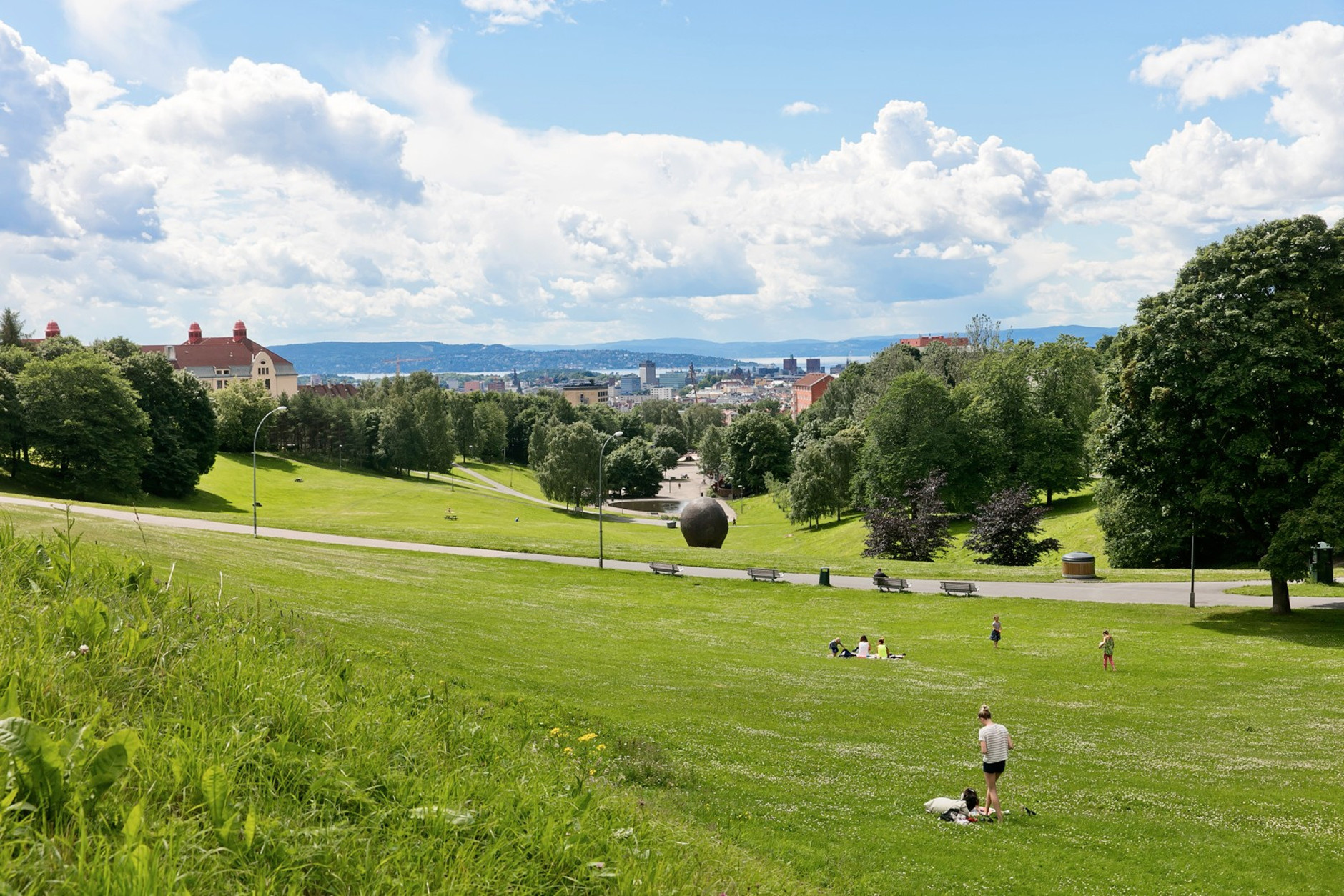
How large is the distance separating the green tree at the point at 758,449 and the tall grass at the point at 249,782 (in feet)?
362

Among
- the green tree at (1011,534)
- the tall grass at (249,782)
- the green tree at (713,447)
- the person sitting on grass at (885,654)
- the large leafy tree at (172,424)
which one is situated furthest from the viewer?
the green tree at (713,447)

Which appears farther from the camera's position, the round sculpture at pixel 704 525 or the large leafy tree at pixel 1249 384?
the round sculpture at pixel 704 525

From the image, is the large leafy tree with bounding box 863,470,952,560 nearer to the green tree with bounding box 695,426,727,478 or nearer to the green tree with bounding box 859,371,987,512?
the green tree with bounding box 859,371,987,512

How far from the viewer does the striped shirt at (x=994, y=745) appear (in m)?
14.8

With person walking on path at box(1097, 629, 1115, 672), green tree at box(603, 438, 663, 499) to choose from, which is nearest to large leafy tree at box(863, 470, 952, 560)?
person walking on path at box(1097, 629, 1115, 672)

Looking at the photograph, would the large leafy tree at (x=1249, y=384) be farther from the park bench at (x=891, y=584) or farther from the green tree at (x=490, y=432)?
the green tree at (x=490, y=432)

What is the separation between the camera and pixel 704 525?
6291 centimetres

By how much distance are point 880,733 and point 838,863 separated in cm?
758

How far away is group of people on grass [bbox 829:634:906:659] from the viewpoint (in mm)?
28438

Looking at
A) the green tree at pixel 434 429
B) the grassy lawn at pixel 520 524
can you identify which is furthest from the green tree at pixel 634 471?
the green tree at pixel 434 429

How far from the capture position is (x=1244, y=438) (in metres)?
29.6

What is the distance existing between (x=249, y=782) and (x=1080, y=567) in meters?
43.9

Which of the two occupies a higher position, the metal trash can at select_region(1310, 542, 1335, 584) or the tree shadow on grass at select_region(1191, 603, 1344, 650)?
the metal trash can at select_region(1310, 542, 1335, 584)

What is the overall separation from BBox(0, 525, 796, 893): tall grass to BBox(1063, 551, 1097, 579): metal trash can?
38958mm
